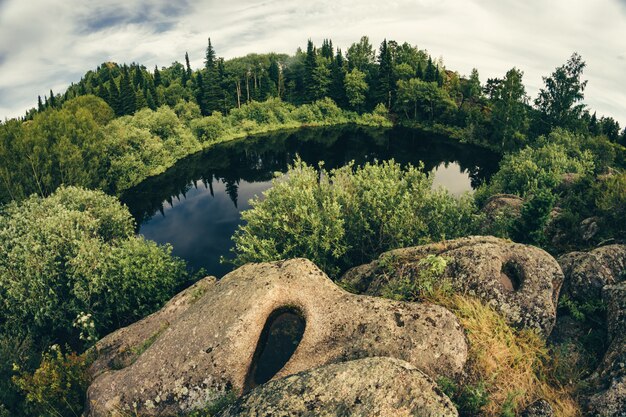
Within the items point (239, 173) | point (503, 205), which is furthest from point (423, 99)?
point (503, 205)

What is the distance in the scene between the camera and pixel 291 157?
9856cm

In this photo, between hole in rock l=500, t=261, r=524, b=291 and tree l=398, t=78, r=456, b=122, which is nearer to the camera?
hole in rock l=500, t=261, r=524, b=291

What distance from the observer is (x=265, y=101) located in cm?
13812

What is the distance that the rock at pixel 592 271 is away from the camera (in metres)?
15.2

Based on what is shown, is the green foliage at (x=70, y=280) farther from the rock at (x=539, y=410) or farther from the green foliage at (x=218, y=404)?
the rock at (x=539, y=410)

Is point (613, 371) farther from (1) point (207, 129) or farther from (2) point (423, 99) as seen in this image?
(2) point (423, 99)

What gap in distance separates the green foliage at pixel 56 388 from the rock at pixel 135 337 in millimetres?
836

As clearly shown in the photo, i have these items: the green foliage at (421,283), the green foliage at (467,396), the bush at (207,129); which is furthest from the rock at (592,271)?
the bush at (207,129)

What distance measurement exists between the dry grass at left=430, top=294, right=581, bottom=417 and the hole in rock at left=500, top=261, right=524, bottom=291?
6.64 feet

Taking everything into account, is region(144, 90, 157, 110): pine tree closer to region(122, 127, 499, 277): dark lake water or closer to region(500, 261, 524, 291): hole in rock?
region(122, 127, 499, 277): dark lake water

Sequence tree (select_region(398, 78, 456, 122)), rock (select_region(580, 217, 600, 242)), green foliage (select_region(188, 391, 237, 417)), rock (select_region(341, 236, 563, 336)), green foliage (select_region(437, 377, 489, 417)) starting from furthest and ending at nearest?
tree (select_region(398, 78, 456, 122)) → rock (select_region(580, 217, 600, 242)) → rock (select_region(341, 236, 563, 336)) → green foliage (select_region(188, 391, 237, 417)) → green foliage (select_region(437, 377, 489, 417))

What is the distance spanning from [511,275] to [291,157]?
86.5m

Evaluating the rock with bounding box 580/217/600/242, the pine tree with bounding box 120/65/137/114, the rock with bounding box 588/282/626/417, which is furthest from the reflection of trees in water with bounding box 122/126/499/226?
the rock with bounding box 588/282/626/417

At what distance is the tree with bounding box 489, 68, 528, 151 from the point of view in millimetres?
81250
